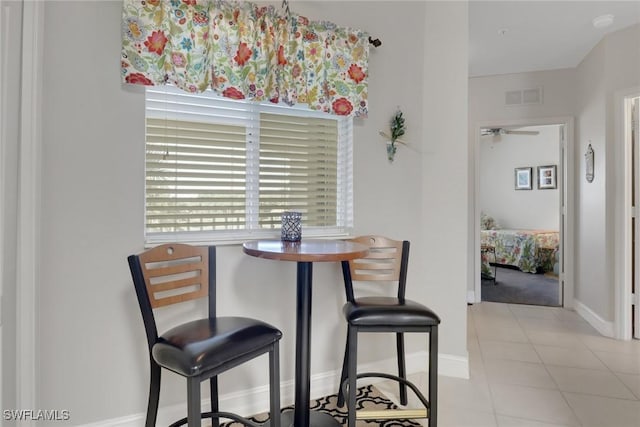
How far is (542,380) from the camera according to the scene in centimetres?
240

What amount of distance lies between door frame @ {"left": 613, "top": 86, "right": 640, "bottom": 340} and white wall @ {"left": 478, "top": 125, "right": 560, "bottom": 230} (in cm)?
389

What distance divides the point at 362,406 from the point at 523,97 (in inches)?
157

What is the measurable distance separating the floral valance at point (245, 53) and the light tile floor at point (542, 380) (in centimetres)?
190

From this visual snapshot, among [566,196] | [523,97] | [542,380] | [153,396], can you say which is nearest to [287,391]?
[153,396]

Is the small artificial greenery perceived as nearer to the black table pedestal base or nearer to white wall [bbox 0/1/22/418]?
the black table pedestal base

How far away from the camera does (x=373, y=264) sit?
6.87 ft

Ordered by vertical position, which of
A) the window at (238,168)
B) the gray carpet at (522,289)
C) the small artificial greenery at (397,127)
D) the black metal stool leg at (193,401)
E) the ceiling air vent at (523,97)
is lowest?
the gray carpet at (522,289)

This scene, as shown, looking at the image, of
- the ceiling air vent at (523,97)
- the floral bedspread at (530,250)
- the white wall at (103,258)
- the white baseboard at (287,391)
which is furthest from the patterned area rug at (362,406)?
the floral bedspread at (530,250)

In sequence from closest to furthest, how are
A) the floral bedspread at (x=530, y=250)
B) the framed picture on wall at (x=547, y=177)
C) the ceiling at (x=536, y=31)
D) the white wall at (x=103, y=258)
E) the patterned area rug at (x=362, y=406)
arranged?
1. the white wall at (x=103, y=258)
2. the patterned area rug at (x=362, y=406)
3. the ceiling at (x=536, y=31)
4. the floral bedspread at (x=530, y=250)
5. the framed picture on wall at (x=547, y=177)

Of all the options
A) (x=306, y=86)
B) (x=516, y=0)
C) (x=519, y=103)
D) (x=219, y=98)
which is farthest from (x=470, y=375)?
(x=519, y=103)

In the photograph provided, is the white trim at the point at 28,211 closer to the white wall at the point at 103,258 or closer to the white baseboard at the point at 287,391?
the white wall at the point at 103,258

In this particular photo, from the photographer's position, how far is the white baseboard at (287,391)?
5.93 feet

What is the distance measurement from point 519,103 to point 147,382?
465cm

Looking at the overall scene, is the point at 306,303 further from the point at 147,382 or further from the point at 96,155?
the point at 96,155
